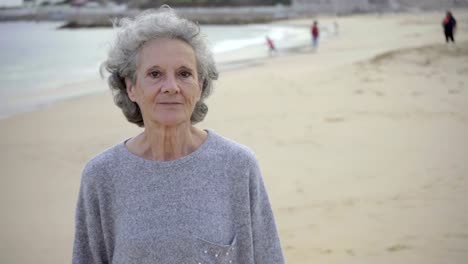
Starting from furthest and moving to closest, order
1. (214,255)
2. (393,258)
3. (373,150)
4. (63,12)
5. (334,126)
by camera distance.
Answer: (63,12)
(334,126)
(373,150)
(393,258)
(214,255)

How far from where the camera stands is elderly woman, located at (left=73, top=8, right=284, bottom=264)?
1655 millimetres

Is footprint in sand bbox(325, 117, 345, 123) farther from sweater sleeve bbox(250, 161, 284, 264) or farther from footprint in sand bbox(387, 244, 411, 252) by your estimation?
sweater sleeve bbox(250, 161, 284, 264)

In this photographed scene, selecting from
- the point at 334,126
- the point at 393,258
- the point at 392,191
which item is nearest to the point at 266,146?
the point at 334,126

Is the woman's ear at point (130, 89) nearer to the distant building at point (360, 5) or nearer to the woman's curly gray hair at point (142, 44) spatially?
the woman's curly gray hair at point (142, 44)

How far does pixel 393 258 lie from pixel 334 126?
12.9 feet

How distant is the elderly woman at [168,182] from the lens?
65.2 inches

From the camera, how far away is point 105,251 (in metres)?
1.78

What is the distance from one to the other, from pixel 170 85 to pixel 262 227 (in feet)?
1.84

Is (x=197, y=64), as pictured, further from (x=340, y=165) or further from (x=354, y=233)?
(x=340, y=165)

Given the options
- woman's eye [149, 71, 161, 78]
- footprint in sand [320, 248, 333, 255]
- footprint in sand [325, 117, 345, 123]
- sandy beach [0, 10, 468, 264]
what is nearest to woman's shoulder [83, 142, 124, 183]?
woman's eye [149, 71, 161, 78]

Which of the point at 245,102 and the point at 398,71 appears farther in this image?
the point at 398,71

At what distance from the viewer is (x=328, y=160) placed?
19.9 ft

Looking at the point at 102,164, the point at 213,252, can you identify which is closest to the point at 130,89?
the point at 102,164

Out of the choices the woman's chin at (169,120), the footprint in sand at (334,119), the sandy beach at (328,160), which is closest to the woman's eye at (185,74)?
the woman's chin at (169,120)
